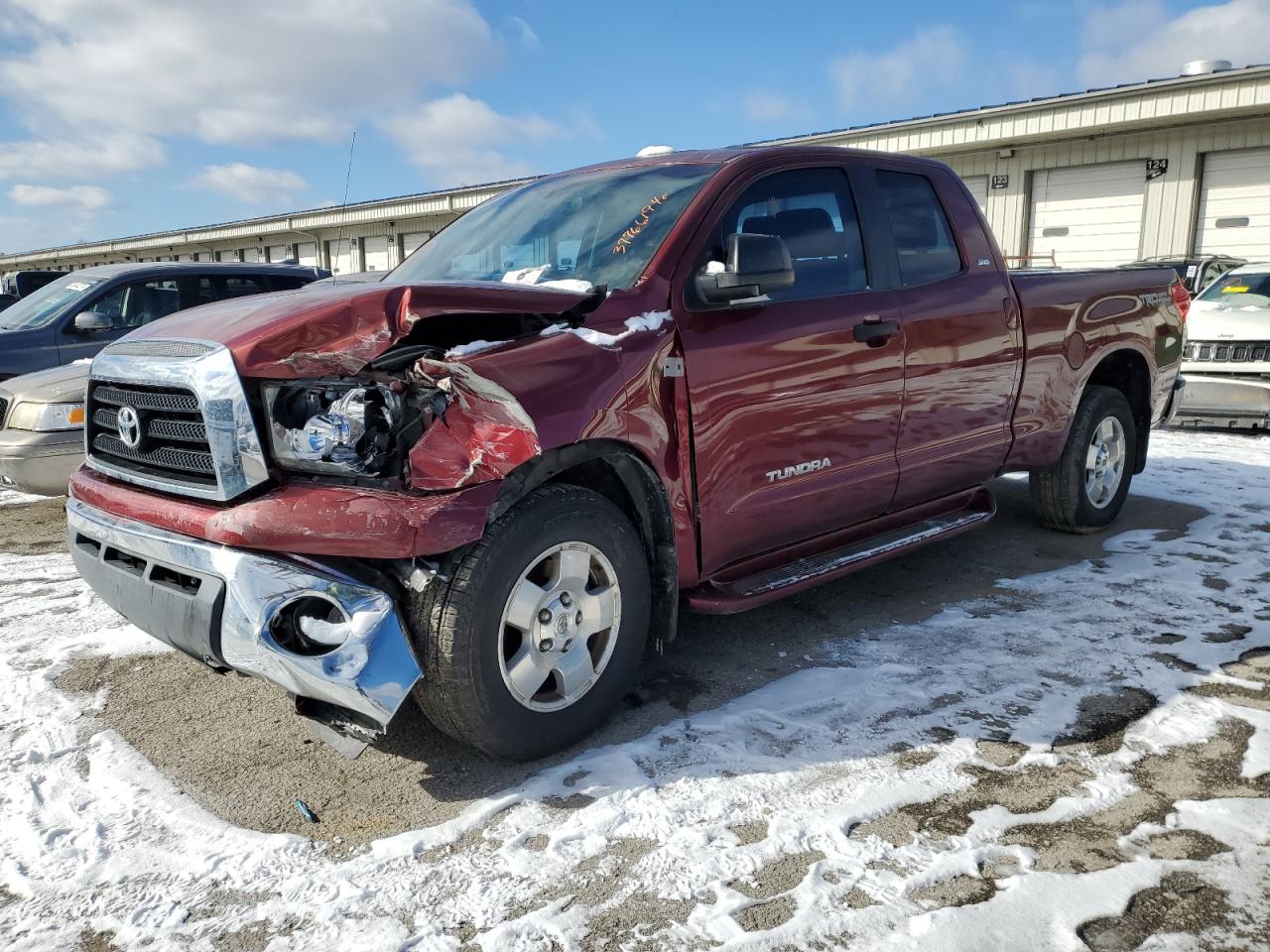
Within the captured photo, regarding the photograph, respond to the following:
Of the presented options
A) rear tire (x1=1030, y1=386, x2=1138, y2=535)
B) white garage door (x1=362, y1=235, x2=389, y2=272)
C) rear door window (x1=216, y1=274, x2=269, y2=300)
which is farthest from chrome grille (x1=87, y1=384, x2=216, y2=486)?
white garage door (x1=362, y1=235, x2=389, y2=272)

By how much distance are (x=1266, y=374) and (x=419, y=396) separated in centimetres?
892

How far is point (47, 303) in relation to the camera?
7703 mm

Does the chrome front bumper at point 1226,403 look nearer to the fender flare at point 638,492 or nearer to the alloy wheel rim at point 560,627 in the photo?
the fender flare at point 638,492

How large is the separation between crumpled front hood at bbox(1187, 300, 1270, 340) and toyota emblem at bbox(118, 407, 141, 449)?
340 inches

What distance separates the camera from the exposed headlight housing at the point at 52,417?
17.9 feet

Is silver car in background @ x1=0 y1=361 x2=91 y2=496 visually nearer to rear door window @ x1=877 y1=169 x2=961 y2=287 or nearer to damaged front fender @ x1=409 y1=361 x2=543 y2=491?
damaged front fender @ x1=409 y1=361 x2=543 y2=491

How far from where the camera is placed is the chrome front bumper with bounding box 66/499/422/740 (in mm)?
2391

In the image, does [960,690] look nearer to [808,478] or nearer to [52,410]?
[808,478]

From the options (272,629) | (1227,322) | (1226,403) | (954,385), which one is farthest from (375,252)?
(272,629)

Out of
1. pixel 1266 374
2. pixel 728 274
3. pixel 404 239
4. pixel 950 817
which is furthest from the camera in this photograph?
pixel 404 239

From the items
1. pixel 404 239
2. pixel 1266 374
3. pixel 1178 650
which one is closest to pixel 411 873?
pixel 1178 650

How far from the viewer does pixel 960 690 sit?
333 cm

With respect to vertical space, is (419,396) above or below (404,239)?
below

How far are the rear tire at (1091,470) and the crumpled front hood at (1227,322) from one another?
12.3 feet
